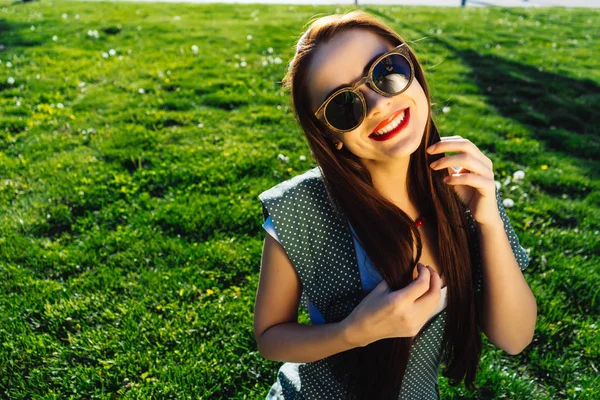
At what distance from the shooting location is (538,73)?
7.41 metres

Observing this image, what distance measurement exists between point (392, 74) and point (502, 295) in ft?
2.96

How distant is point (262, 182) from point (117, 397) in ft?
7.29

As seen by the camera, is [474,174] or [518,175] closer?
[474,174]

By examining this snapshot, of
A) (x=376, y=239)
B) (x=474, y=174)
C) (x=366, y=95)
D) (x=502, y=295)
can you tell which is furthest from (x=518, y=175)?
(x=366, y=95)

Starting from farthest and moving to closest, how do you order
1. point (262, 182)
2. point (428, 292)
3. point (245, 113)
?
point (245, 113) → point (262, 182) → point (428, 292)

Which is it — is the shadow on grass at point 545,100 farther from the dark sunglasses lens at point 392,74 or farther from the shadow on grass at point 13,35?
the shadow on grass at point 13,35

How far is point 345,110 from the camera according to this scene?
155cm

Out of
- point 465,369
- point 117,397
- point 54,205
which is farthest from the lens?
point 54,205

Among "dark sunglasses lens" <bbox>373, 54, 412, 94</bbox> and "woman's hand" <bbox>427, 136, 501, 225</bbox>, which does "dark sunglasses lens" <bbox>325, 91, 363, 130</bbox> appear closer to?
"dark sunglasses lens" <bbox>373, 54, 412, 94</bbox>

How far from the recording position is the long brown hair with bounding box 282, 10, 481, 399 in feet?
5.34

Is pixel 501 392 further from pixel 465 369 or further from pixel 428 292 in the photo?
pixel 428 292

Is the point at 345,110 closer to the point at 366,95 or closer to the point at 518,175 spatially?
the point at 366,95

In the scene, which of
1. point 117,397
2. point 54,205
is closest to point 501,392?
point 117,397

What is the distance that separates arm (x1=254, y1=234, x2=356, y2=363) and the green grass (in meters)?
0.97
